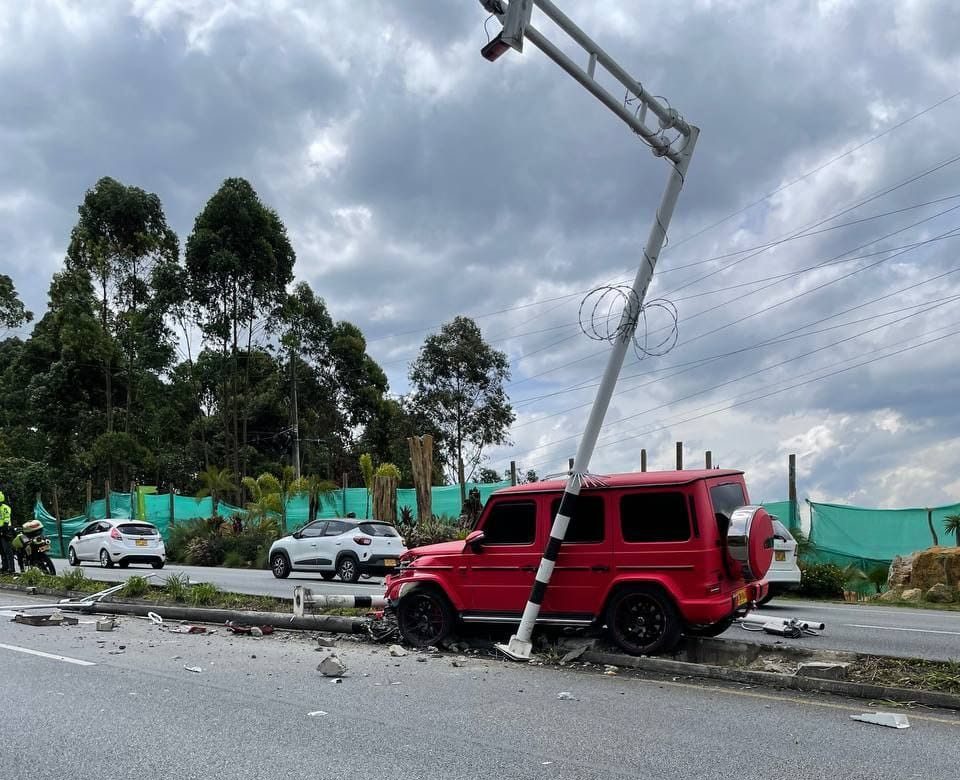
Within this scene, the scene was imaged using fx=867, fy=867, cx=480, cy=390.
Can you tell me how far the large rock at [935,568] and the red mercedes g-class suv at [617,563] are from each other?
29.7ft

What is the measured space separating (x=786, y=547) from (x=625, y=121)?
8.55m

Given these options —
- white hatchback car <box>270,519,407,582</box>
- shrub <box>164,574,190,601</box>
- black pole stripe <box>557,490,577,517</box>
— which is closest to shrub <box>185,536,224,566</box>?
white hatchback car <box>270,519,407,582</box>

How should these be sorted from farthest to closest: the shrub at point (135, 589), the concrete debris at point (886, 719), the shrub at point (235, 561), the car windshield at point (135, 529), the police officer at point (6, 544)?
the shrub at point (235, 561) < the car windshield at point (135, 529) < the police officer at point (6, 544) < the shrub at point (135, 589) < the concrete debris at point (886, 719)

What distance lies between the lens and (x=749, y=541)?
26.6 ft

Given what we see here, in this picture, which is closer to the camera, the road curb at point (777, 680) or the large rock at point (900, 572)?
the road curb at point (777, 680)

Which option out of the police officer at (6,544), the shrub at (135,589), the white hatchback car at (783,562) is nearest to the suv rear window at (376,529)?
the shrub at (135,589)

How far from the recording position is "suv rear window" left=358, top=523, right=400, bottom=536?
19.2 metres

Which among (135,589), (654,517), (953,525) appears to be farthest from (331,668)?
(953,525)

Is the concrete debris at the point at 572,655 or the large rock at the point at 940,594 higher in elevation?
the concrete debris at the point at 572,655

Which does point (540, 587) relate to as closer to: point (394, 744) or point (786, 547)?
point (394, 744)

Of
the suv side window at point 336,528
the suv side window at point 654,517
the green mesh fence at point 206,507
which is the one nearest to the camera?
the suv side window at point 654,517

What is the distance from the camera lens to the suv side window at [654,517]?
8.34 m

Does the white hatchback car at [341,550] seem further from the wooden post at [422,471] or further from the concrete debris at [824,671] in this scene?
Result: the concrete debris at [824,671]

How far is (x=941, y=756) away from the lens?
212 inches
